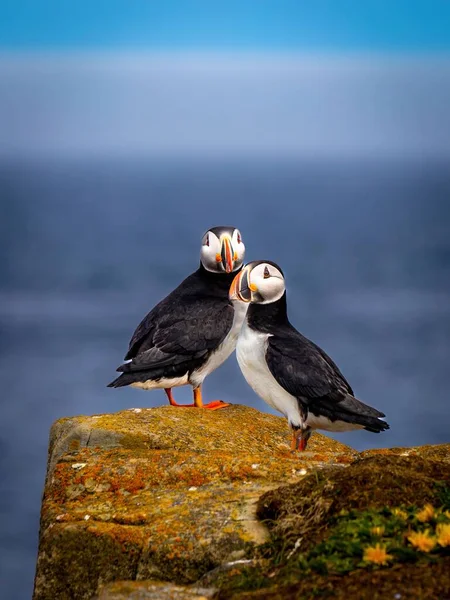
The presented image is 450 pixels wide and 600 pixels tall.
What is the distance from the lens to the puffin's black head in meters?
11.1

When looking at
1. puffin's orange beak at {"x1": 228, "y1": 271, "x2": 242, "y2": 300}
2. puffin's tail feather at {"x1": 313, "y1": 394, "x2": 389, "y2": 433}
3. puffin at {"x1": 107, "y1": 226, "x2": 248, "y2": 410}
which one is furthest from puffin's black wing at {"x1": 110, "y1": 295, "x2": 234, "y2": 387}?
puffin's tail feather at {"x1": 313, "y1": 394, "x2": 389, "y2": 433}

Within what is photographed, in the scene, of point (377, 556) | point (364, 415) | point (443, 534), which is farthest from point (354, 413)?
point (377, 556)

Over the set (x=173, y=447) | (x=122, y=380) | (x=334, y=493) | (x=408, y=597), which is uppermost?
(x=122, y=380)

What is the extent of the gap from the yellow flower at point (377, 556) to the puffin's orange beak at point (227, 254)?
249 inches

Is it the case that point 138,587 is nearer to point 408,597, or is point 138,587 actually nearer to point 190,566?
point 190,566

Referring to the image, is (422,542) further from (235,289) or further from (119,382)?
(119,382)

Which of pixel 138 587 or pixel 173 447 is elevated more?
pixel 173 447

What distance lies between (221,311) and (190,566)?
5106 millimetres

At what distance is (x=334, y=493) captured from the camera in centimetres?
590

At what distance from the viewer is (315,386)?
939 cm

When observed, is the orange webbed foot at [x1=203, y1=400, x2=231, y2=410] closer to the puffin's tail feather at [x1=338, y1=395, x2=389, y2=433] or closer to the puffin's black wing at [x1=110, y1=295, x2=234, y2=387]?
the puffin's black wing at [x1=110, y1=295, x2=234, y2=387]

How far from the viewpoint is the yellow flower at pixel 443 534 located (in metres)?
5.07

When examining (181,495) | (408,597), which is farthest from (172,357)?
(408,597)

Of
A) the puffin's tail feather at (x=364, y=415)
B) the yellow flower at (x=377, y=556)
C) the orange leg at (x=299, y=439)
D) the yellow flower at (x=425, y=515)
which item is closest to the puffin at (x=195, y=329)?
the orange leg at (x=299, y=439)
